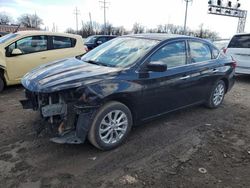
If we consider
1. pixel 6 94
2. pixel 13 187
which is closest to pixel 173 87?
pixel 13 187

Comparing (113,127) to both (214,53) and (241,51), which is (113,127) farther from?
(241,51)

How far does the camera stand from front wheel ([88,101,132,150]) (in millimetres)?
3321

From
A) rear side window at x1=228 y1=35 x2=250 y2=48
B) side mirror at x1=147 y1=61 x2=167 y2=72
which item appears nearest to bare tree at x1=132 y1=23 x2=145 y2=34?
rear side window at x1=228 y1=35 x2=250 y2=48

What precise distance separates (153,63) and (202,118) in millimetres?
1976

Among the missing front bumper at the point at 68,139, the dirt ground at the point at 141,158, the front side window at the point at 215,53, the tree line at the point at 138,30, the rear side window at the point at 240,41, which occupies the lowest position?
the dirt ground at the point at 141,158

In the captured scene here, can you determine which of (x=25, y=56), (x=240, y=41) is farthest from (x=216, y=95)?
(x=25, y=56)

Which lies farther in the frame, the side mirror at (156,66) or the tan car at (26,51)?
the tan car at (26,51)

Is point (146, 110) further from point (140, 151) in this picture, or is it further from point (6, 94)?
point (6, 94)

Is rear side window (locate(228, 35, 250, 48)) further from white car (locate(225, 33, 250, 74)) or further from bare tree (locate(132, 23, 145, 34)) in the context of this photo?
bare tree (locate(132, 23, 145, 34))

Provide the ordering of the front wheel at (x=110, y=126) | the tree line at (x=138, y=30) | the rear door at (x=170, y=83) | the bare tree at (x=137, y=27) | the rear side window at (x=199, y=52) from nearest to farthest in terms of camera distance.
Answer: the front wheel at (x=110, y=126) → the rear door at (x=170, y=83) → the rear side window at (x=199, y=52) → the tree line at (x=138, y=30) → the bare tree at (x=137, y=27)

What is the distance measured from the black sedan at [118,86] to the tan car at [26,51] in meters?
2.88

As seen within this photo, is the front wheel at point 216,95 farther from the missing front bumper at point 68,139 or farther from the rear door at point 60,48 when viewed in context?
the rear door at point 60,48

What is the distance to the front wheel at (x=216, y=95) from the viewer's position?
5363 millimetres

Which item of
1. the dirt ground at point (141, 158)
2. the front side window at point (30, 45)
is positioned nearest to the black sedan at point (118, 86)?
the dirt ground at point (141, 158)
